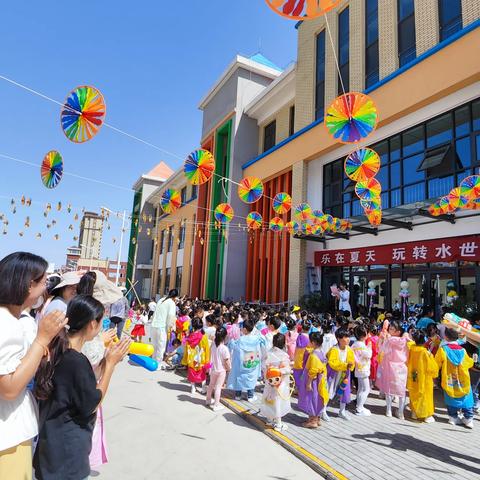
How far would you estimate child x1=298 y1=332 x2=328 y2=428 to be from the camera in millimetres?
5113

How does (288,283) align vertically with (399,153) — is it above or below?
below

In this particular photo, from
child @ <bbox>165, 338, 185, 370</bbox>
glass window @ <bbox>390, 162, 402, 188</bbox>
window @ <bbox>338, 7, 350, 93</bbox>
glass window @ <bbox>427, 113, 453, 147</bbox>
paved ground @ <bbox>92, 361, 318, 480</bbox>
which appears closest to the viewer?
paved ground @ <bbox>92, 361, 318, 480</bbox>

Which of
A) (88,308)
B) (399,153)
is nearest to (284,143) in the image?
(399,153)

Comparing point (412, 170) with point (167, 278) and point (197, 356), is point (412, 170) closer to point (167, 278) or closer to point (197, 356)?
point (197, 356)

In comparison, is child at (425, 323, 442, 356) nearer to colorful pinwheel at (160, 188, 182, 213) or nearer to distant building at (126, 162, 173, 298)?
colorful pinwheel at (160, 188, 182, 213)

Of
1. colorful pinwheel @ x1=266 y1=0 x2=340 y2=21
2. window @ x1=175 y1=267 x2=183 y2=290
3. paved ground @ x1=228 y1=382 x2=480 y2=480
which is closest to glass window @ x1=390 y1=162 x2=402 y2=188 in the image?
paved ground @ x1=228 y1=382 x2=480 y2=480

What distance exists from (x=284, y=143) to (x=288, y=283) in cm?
679

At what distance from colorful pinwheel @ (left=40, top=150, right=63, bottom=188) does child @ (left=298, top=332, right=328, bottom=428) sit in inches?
275

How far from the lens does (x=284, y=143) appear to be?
Answer: 17281 mm

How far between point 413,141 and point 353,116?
22.9ft

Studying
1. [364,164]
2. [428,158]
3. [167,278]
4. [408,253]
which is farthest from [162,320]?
[167,278]

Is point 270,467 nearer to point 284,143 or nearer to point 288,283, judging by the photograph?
point 288,283

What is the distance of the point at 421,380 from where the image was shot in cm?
565

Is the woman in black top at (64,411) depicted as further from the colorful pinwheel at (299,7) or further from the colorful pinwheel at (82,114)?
the colorful pinwheel at (82,114)
